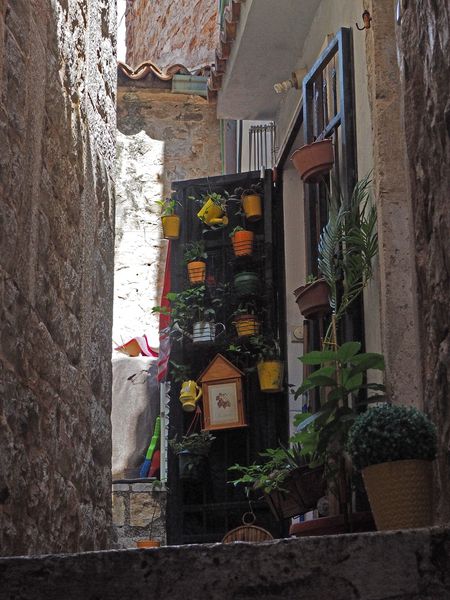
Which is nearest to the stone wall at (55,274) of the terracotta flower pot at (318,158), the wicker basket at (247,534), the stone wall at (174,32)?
the terracotta flower pot at (318,158)

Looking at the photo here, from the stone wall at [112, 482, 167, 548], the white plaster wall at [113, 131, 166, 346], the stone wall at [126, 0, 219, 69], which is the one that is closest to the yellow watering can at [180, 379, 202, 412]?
the stone wall at [112, 482, 167, 548]

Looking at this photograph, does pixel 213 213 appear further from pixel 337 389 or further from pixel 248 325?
pixel 337 389

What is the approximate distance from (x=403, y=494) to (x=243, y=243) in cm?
476

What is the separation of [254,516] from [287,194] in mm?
2469

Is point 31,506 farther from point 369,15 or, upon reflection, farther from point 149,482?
point 149,482

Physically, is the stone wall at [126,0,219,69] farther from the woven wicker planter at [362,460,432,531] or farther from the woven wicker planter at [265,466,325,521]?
the woven wicker planter at [362,460,432,531]

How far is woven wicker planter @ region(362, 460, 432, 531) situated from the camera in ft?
10.6

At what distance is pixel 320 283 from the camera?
18.5 ft

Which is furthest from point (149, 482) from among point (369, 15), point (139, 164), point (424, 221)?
point (424, 221)

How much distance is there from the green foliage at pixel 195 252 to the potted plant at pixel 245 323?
0.57 meters

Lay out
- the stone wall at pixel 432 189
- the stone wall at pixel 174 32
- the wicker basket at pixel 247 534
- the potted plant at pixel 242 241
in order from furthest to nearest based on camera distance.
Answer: the stone wall at pixel 174 32 → the potted plant at pixel 242 241 → the wicker basket at pixel 247 534 → the stone wall at pixel 432 189

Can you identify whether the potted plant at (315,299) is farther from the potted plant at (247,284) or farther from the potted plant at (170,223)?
the potted plant at (170,223)

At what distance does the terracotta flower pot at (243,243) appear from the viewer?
7.88 meters

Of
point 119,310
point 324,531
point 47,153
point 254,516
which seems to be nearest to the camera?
point 47,153
